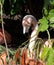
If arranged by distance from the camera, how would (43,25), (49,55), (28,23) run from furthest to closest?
(28,23), (43,25), (49,55)

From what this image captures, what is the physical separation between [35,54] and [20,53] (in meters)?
0.08

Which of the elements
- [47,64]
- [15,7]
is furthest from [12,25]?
[47,64]

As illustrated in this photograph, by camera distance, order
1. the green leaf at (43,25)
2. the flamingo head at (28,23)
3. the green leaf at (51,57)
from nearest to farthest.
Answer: the green leaf at (51,57)
the green leaf at (43,25)
the flamingo head at (28,23)

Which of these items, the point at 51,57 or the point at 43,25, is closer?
the point at 51,57

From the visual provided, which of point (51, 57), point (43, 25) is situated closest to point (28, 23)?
point (43, 25)

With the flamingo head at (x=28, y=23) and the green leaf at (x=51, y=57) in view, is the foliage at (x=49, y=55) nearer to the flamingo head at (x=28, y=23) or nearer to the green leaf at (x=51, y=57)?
the green leaf at (x=51, y=57)

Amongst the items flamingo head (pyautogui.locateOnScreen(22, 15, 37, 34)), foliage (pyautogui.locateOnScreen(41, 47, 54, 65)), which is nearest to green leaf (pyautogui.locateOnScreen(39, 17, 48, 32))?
foliage (pyautogui.locateOnScreen(41, 47, 54, 65))

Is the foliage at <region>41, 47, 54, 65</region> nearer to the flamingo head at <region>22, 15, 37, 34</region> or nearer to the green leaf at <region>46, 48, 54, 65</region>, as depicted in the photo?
the green leaf at <region>46, 48, 54, 65</region>

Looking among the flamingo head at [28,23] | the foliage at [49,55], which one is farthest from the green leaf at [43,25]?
the flamingo head at [28,23]

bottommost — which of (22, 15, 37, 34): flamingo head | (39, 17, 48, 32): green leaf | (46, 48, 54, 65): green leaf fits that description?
(22, 15, 37, 34): flamingo head

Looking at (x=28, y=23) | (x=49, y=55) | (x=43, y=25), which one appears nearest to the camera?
(x=49, y=55)

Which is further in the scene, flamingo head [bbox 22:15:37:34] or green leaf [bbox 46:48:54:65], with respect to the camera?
flamingo head [bbox 22:15:37:34]

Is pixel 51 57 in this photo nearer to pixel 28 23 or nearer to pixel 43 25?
pixel 43 25

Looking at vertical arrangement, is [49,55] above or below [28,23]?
above
